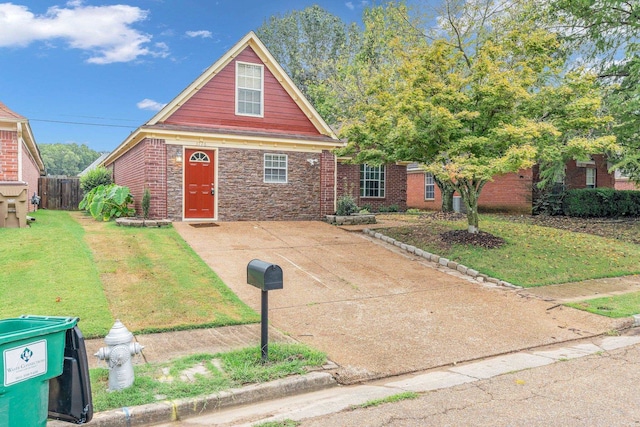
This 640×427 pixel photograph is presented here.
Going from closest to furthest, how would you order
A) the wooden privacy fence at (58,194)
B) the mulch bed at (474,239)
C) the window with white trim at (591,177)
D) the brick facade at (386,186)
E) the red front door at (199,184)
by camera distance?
the mulch bed at (474,239) < the red front door at (199,184) < the brick facade at (386,186) < the wooden privacy fence at (58,194) < the window with white trim at (591,177)

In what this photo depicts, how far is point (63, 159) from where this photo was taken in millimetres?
84625

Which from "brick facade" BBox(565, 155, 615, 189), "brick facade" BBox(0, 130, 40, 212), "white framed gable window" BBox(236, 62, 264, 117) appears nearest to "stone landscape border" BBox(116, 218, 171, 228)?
"brick facade" BBox(0, 130, 40, 212)

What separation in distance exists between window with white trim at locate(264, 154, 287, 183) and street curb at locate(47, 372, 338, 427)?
12.0 meters

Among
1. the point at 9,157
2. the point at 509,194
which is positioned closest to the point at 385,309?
the point at 9,157

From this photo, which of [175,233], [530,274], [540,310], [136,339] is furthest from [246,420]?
[175,233]

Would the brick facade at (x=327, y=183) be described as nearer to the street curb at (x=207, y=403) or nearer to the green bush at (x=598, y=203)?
the green bush at (x=598, y=203)

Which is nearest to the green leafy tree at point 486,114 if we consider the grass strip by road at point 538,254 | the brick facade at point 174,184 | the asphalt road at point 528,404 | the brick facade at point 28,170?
the grass strip by road at point 538,254

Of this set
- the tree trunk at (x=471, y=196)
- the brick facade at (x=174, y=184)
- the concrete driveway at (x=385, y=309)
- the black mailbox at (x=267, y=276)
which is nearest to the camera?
the black mailbox at (x=267, y=276)

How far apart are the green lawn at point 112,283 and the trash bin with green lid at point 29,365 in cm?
268

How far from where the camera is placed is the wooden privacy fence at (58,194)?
77.9 feet

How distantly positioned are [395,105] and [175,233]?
7192 millimetres

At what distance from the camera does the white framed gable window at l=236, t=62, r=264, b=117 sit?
15802 millimetres

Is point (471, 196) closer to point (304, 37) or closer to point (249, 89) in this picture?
point (249, 89)

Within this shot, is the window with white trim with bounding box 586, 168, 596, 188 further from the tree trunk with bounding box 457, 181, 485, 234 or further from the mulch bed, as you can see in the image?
the tree trunk with bounding box 457, 181, 485, 234
